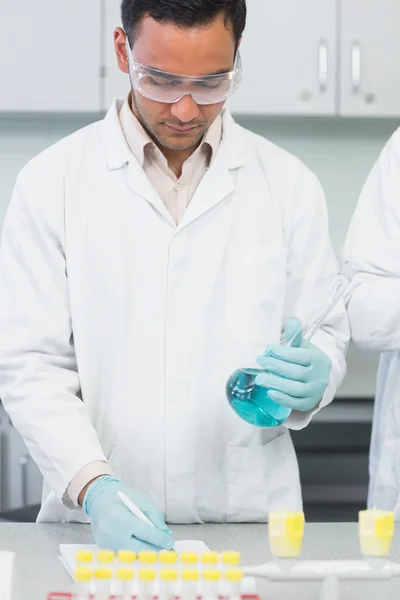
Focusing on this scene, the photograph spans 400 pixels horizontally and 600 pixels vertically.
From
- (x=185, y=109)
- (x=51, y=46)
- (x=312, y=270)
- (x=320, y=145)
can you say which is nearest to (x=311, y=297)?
(x=312, y=270)

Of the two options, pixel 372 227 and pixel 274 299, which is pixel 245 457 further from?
pixel 372 227

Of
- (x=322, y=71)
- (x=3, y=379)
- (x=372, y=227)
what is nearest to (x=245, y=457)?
(x=3, y=379)

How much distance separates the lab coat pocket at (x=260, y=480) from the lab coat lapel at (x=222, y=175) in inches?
16.6

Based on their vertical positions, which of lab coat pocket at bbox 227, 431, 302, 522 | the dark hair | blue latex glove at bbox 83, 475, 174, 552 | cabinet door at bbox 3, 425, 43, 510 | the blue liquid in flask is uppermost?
the dark hair

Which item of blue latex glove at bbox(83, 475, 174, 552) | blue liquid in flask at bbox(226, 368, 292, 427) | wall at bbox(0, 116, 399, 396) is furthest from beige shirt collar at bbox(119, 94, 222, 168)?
wall at bbox(0, 116, 399, 396)

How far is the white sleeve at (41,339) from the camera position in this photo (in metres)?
1.45

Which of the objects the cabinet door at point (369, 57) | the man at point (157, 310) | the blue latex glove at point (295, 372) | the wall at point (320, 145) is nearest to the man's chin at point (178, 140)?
the man at point (157, 310)

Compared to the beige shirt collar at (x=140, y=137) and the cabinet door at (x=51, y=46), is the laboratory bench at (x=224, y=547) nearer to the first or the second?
the beige shirt collar at (x=140, y=137)

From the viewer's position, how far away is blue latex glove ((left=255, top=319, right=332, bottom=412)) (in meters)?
1.41

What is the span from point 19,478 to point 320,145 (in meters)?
1.62

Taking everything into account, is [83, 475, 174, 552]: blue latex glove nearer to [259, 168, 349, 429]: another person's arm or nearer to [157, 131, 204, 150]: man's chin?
[259, 168, 349, 429]: another person's arm

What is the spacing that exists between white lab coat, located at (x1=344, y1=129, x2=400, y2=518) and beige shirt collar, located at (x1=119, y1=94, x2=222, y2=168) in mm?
361

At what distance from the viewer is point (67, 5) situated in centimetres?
296

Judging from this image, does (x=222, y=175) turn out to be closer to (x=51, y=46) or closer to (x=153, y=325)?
(x=153, y=325)
